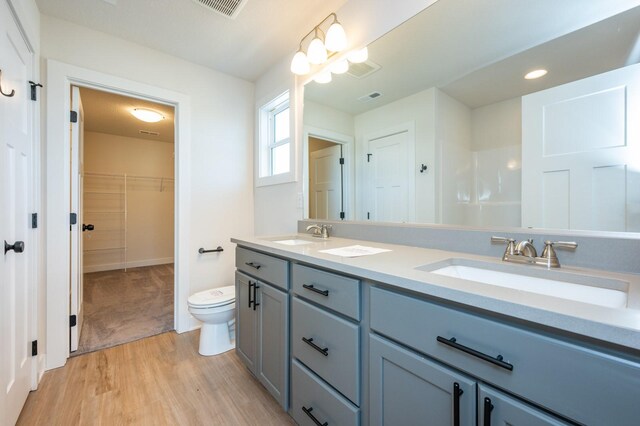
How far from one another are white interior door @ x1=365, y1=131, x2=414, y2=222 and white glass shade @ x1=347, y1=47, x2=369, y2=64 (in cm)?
51

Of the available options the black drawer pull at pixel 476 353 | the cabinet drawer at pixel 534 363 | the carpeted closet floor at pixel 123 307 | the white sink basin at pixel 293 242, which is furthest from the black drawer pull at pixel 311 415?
the carpeted closet floor at pixel 123 307

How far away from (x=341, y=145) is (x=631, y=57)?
4.48 ft

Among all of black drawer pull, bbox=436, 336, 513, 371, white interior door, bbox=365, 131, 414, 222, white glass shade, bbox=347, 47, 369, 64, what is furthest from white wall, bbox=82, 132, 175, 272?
black drawer pull, bbox=436, 336, 513, 371

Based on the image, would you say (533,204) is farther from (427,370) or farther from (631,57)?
(427,370)

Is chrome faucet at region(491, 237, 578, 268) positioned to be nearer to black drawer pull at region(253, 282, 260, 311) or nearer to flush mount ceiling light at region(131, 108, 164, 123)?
black drawer pull at region(253, 282, 260, 311)

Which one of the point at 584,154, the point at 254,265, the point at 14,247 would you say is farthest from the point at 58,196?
the point at 584,154

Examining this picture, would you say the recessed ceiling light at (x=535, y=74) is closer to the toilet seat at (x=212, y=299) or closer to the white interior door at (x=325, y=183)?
the white interior door at (x=325, y=183)

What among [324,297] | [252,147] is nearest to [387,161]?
[324,297]

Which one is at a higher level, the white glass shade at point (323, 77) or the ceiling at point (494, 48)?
the white glass shade at point (323, 77)

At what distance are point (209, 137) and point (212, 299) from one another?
1.49 m

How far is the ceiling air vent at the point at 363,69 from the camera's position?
1.68 metres

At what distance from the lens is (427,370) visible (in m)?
0.76

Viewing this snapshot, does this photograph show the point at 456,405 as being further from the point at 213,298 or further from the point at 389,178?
the point at 213,298

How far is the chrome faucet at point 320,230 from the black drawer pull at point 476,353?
1230 mm
